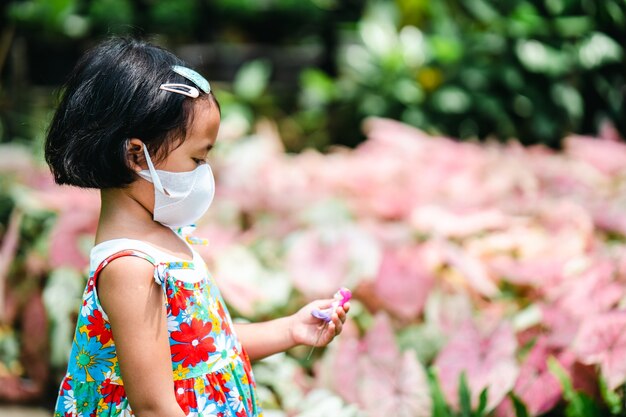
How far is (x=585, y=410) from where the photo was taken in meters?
1.98

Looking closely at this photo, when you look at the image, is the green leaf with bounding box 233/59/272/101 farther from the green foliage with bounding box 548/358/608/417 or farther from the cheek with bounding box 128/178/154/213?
the cheek with bounding box 128/178/154/213

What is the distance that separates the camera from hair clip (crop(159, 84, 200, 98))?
4.33 ft

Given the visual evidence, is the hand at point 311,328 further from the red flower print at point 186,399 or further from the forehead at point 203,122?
the forehead at point 203,122

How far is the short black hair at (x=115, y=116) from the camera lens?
1305 mm

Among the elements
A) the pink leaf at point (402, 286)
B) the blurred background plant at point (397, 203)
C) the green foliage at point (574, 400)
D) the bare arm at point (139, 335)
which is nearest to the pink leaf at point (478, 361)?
the blurred background plant at point (397, 203)

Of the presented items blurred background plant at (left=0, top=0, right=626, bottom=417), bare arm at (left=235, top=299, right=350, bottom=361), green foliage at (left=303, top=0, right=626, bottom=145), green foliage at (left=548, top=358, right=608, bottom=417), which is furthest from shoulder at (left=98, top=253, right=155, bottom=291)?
green foliage at (left=303, top=0, right=626, bottom=145)

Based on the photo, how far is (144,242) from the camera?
1.36 m

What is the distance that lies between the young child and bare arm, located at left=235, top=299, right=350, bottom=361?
0.14ft

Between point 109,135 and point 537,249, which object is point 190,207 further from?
point 537,249

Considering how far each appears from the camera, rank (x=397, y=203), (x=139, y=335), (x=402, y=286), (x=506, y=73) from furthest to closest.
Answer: (x=506, y=73), (x=397, y=203), (x=402, y=286), (x=139, y=335)

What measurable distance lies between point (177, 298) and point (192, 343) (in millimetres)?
86

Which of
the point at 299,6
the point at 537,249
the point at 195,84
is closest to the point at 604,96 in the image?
the point at 299,6

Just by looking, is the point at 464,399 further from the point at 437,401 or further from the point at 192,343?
the point at 192,343

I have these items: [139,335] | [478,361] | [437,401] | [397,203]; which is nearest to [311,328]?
[139,335]
